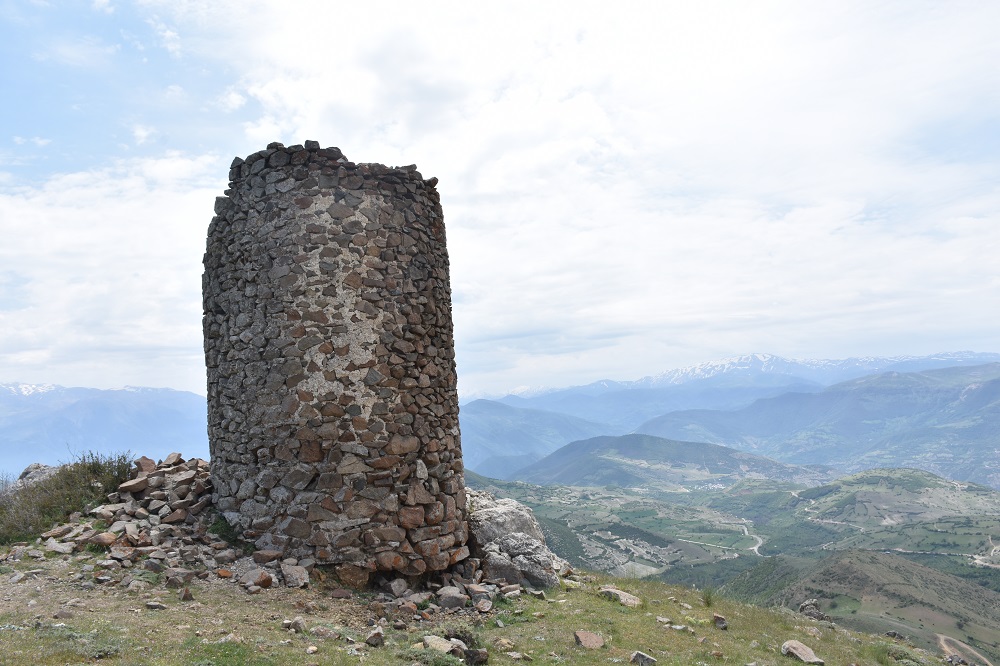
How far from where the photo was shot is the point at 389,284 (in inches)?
403

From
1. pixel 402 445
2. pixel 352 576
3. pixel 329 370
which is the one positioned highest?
pixel 329 370

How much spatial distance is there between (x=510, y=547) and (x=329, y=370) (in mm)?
4659

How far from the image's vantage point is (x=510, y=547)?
10.9m

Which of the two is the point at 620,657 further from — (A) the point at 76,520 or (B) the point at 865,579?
(B) the point at 865,579

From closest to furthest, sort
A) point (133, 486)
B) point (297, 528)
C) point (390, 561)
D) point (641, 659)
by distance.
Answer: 1. point (641, 659)
2. point (297, 528)
3. point (390, 561)
4. point (133, 486)

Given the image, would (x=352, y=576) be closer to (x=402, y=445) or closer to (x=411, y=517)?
(x=411, y=517)

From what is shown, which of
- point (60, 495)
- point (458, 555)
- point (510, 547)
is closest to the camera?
point (458, 555)

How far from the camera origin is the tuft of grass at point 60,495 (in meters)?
9.59

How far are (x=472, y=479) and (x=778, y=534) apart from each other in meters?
89.1

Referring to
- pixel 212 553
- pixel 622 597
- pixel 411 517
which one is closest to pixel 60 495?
pixel 212 553

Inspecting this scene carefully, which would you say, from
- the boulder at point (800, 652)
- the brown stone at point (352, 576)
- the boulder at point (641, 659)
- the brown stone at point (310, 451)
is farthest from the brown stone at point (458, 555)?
the boulder at point (800, 652)

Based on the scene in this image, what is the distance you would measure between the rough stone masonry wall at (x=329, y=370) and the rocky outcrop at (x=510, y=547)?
18.0 inches

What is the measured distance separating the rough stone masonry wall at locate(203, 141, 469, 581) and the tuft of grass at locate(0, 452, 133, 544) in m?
2.24

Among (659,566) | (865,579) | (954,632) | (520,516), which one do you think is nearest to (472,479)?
(659,566)
